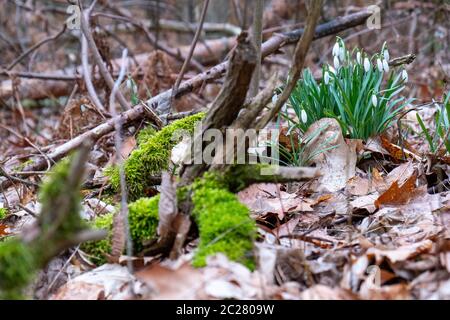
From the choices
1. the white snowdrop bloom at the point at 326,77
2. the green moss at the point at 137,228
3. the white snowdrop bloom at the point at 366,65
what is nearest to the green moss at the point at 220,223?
the green moss at the point at 137,228

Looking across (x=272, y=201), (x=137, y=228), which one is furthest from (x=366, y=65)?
(x=137, y=228)

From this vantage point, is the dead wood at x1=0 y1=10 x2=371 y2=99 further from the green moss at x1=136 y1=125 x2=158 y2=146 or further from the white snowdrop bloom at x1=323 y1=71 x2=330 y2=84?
the white snowdrop bloom at x1=323 y1=71 x2=330 y2=84

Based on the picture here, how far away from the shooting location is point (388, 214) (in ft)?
7.62

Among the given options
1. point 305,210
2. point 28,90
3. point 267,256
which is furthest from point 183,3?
point 267,256

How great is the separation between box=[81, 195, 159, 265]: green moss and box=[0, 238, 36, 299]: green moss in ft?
1.81

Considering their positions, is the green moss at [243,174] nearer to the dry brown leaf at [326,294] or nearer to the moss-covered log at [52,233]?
the dry brown leaf at [326,294]

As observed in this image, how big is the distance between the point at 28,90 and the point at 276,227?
4755 millimetres

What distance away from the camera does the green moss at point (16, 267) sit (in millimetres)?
1452

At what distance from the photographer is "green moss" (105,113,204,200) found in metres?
2.70

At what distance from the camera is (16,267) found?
1.47m

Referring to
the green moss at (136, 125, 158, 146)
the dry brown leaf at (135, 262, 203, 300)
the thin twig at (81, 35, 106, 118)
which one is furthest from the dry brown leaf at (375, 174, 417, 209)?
the thin twig at (81, 35, 106, 118)

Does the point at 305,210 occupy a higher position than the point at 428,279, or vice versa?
the point at 305,210
